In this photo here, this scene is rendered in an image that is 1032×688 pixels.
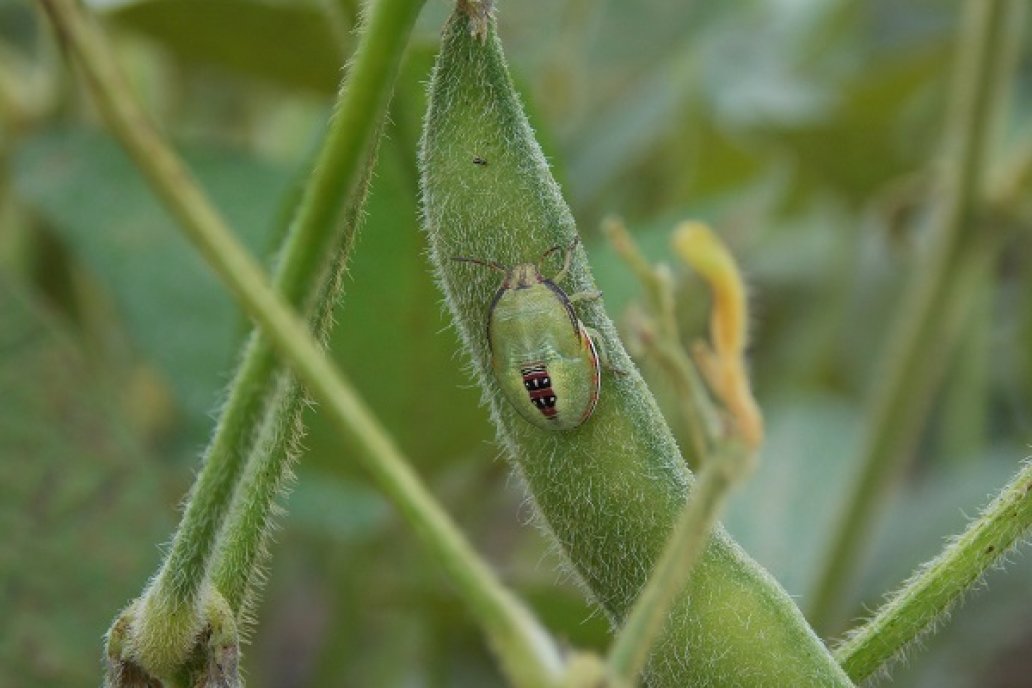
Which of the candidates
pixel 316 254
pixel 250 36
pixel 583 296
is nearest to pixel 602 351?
pixel 583 296

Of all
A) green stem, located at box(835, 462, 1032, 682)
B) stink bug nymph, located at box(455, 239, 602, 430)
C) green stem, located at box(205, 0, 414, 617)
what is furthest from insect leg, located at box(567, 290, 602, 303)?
green stem, located at box(835, 462, 1032, 682)

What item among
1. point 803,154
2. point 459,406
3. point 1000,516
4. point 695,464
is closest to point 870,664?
point 1000,516

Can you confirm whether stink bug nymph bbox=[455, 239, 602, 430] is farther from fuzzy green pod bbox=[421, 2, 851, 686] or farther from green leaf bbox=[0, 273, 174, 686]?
green leaf bbox=[0, 273, 174, 686]

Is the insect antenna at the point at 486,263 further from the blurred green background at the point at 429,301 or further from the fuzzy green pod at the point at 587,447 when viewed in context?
the blurred green background at the point at 429,301

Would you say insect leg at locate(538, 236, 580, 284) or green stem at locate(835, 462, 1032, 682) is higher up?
insect leg at locate(538, 236, 580, 284)

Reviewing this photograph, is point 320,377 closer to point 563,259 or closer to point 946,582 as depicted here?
point 563,259

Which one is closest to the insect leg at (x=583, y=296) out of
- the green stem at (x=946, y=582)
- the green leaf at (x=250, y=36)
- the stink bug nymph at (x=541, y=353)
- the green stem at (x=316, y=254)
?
the stink bug nymph at (x=541, y=353)
